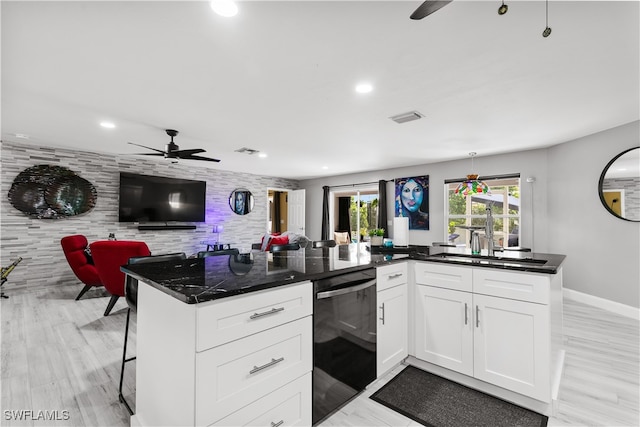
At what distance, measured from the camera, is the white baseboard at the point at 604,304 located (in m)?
3.64

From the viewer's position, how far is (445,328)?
7.05 ft

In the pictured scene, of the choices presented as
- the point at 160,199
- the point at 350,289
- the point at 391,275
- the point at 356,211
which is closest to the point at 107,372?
the point at 350,289

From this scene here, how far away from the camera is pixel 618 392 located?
6.75ft

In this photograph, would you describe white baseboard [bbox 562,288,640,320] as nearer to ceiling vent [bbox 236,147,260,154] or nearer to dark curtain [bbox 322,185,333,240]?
dark curtain [bbox 322,185,333,240]

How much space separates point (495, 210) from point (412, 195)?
1.66 m

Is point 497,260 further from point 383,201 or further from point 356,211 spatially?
point 356,211

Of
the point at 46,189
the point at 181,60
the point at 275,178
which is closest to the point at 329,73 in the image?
the point at 181,60

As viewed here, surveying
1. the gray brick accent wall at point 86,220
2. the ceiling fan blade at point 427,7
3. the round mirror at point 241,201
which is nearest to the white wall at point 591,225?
the ceiling fan blade at point 427,7

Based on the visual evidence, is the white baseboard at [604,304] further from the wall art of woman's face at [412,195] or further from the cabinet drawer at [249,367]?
the cabinet drawer at [249,367]

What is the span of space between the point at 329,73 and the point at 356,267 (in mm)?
1612

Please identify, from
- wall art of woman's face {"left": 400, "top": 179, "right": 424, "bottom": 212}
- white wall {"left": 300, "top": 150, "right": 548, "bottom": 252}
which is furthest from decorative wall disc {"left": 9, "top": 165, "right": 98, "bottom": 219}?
wall art of woman's face {"left": 400, "top": 179, "right": 424, "bottom": 212}

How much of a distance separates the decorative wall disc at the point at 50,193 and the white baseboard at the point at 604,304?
325 inches

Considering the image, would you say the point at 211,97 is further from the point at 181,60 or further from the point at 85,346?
the point at 85,346

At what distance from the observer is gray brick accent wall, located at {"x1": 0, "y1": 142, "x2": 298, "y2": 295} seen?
15.0ft
